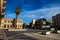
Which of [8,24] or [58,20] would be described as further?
[58,20]

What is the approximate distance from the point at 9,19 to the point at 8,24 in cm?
356

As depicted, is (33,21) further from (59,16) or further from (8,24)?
(8,24)

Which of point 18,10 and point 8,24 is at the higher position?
point 18,10

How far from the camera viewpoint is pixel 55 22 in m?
119

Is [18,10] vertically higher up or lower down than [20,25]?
higher up

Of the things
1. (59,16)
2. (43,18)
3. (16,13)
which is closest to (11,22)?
(16,13)

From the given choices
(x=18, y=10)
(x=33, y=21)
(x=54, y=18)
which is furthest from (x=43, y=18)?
(x=18, y=10)

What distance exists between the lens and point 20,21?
104562 millimetres

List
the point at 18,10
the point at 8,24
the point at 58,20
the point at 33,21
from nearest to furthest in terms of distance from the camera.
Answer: the point at 18,10
the point at 8,24
the point at 58,20
the point at 33,21

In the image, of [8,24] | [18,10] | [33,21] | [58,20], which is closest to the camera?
[18,10]

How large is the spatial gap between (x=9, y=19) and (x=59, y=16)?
132 feet

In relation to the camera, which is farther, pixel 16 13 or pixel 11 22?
pixel 11 22

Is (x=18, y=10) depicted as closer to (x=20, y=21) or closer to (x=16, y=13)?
(x=16, y=13)

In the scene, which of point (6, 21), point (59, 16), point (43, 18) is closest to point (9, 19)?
point (6, 21)
